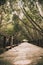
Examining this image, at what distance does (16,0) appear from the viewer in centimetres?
2969

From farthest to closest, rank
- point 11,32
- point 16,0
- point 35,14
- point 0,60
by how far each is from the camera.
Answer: point 11,32, point 35,14, point 16,0, point 0,60

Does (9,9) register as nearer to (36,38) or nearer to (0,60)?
(0,60)

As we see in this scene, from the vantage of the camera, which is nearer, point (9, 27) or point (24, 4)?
point (24, 4)

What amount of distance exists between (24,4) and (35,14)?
15.2 feet

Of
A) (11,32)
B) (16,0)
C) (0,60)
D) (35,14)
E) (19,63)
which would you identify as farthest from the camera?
(11,32)

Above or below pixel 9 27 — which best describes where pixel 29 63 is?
below

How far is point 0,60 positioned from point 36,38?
4494 cm

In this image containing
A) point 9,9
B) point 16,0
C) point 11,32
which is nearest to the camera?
point 16,0

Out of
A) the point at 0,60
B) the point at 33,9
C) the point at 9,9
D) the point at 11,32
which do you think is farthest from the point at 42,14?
the point at 11,32

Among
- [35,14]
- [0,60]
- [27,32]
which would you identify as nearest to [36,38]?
[27,32]

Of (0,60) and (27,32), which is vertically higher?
(27,32)

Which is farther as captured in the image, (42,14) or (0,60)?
(42,14)

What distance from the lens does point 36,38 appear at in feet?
225

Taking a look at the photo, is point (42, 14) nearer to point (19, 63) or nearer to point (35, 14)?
point (35, 14)
